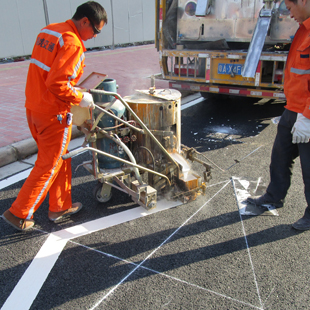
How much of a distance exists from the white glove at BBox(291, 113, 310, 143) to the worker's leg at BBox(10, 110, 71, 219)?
1995mm

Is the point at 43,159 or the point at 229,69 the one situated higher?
the point at 229,69

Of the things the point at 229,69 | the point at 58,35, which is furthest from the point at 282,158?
the point at 229,69

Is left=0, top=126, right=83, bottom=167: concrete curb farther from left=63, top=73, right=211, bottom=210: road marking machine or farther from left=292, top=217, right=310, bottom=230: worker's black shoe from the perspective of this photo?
left=292, top=217, right=310, bottom=230: worker's black shoe

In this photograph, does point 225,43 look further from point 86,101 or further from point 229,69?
point 86,101

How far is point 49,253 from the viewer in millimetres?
2680

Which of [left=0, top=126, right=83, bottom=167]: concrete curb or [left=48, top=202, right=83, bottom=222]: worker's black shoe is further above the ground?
[left=0, top=126, right=83, bottom=167]: concrete curb

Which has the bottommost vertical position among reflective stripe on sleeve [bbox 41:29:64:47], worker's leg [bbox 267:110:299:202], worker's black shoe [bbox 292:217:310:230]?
worker's black shoe [bbox 292:217:310:230]

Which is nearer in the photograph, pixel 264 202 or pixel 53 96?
pixel 53 96

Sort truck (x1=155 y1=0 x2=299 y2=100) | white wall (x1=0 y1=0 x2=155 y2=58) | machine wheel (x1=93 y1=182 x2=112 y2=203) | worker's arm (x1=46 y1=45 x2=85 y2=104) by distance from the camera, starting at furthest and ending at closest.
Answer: white wall (x1=0 y1=0 x2=155 y2=58), truck (x1=155 y1=0 x2=299 y2=100), machine wheel (x1=93 y1=182 x2=112 y2=203), worker's arm (x1=46 y1=45 x2=85 y2=104)

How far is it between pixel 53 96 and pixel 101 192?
1.14 metres

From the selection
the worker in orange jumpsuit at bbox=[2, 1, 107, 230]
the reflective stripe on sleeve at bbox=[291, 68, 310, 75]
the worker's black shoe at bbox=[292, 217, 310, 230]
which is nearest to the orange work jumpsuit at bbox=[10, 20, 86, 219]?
the worker in orange jumpsuit at bbox=[2, 1, 107, 230]

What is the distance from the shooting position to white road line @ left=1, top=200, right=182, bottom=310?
2.24 meters

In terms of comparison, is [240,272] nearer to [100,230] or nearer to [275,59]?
[100,230]

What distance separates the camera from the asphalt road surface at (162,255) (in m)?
2.25
